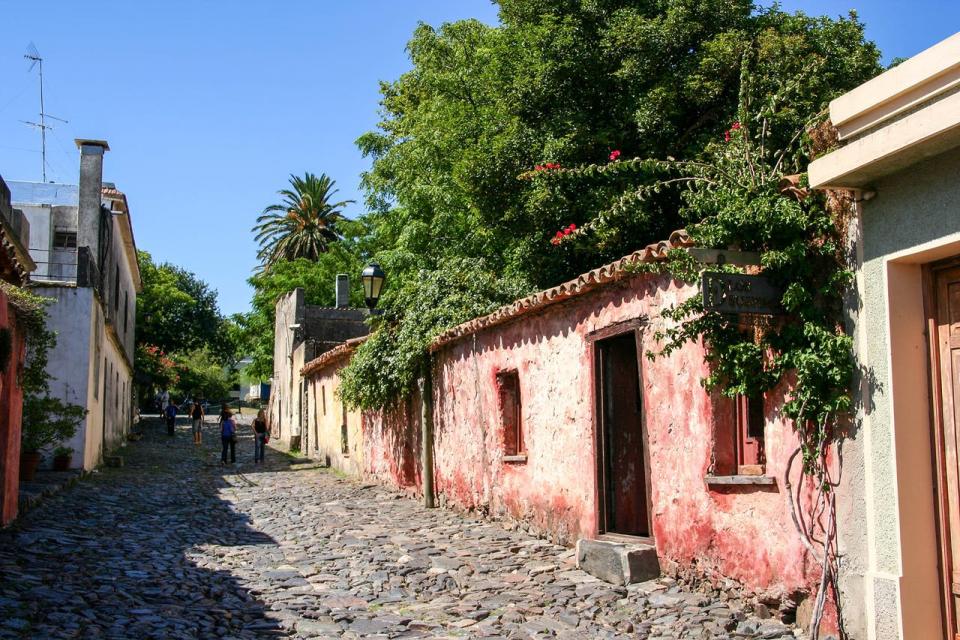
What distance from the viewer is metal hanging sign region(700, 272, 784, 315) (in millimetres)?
6312

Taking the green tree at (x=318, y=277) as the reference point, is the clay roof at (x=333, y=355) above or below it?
below

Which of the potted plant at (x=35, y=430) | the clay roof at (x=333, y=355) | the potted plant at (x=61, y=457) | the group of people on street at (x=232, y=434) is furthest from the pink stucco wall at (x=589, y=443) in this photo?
the group of people on street at (x=232, y=434)

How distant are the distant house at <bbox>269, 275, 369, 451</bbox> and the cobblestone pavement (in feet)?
47.2

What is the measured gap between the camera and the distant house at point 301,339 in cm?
2869

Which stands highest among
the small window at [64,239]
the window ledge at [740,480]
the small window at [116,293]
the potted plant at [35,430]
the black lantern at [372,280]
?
the small window at [64,239]

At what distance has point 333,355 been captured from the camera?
70.9 ft

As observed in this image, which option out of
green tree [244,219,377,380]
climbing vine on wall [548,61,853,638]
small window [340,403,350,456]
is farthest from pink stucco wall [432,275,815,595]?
green tree [244,219,377,380]

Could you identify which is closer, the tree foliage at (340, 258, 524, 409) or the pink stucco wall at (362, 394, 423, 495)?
the tree foliage at (340, 258, 524, 409)

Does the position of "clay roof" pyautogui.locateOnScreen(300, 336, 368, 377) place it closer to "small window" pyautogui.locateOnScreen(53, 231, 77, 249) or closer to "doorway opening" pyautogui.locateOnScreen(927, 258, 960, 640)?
"small window" pyautogui.locateOnScreen(53, 231, 77, 249)

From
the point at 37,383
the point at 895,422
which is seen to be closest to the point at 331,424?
the point at 37,383

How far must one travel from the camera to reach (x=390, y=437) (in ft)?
55.6

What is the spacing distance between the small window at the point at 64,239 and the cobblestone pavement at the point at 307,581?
13.4 m

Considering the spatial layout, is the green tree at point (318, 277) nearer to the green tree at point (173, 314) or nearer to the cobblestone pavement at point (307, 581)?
the green tree at point (173, 314)

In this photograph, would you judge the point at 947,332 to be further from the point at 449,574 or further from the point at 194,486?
A: the point at 194,486
